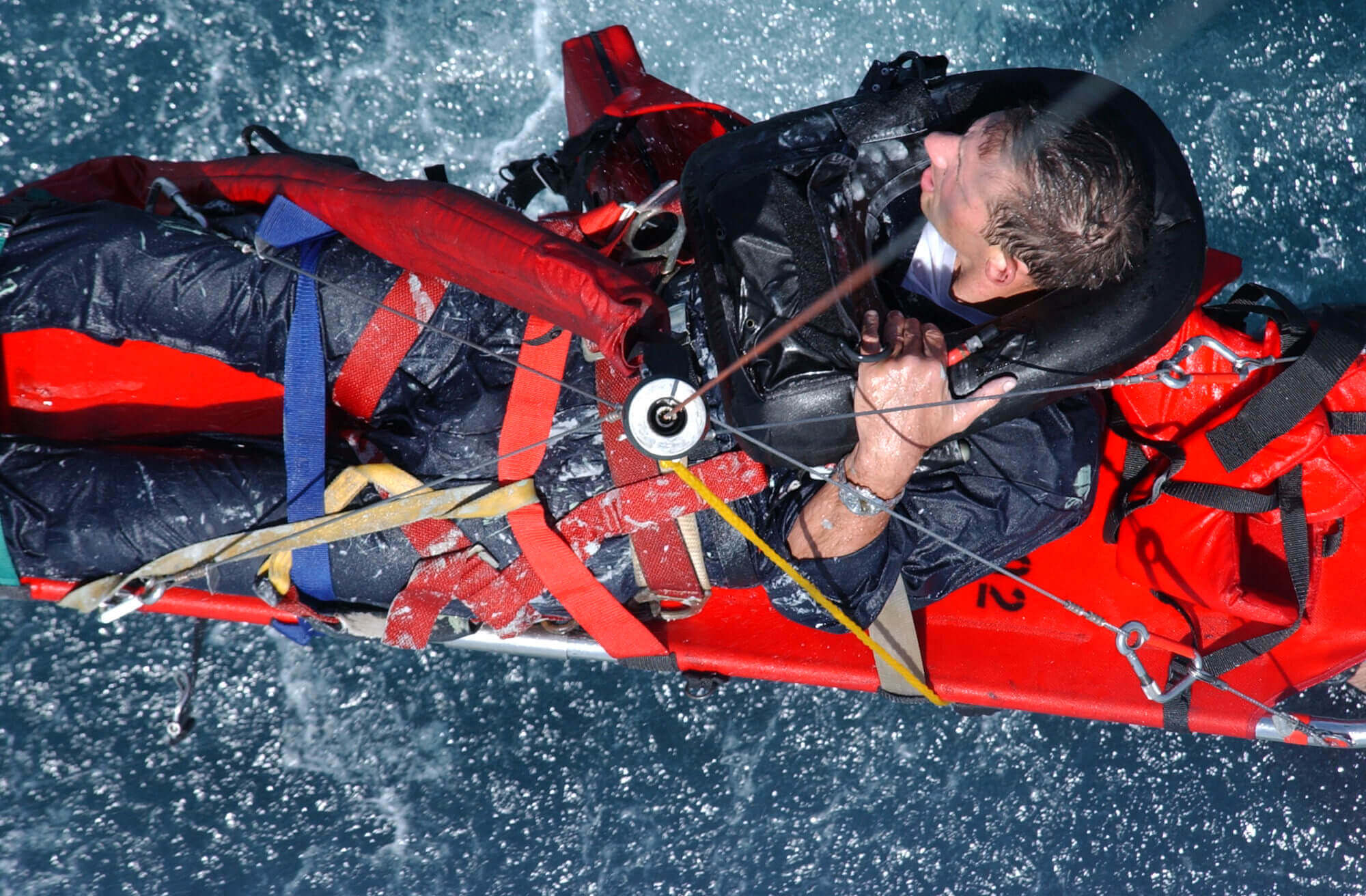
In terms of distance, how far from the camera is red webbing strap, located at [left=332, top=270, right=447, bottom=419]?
166cm

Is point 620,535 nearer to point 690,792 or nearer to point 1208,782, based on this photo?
point 690,792

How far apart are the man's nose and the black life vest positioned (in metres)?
0.09

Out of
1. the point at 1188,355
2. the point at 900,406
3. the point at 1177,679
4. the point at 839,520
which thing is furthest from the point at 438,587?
the point at 1177,679

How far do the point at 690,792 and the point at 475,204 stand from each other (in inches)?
58.4

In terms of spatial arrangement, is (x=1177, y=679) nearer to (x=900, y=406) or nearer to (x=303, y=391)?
(x=900, y=406)

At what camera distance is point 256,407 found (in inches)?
74.1

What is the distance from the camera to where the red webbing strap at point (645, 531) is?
5.31 ft

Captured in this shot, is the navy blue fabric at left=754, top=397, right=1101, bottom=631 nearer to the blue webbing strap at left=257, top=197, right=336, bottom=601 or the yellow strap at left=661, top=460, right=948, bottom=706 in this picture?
the yellow strap at left=661, top=460, right=948, bottom=706

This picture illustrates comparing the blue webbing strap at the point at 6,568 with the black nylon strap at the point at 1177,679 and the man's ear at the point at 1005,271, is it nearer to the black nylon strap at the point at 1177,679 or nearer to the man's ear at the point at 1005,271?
the man's ear at the point at 1005,271

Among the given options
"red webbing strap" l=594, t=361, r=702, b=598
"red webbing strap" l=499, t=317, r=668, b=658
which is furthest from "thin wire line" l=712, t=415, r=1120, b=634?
"red webbing strap" l=499, t=317, r=668, b=658

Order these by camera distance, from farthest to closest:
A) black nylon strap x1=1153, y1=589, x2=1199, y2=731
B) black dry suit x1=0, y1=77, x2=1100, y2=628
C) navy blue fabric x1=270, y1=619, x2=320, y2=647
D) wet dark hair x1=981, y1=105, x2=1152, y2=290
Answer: black nylon strap x1=1153, y1=589, x2=1199, y2=731, navy blue fabric x1=270, y1=619, x2=320, y2=647, black dry suit x1=0, y1=77, x2=1100, y2=628, wet dark hair x1=981, y1=105, x2=1152, y2=290

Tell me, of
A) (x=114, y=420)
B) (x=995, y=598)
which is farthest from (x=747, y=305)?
(x=114, y=420)

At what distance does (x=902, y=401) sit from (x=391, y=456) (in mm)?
889

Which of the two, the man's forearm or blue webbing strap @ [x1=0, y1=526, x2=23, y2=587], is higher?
blue webbing strap @ [x1=0, y1=526, x2=23, y2=587]
